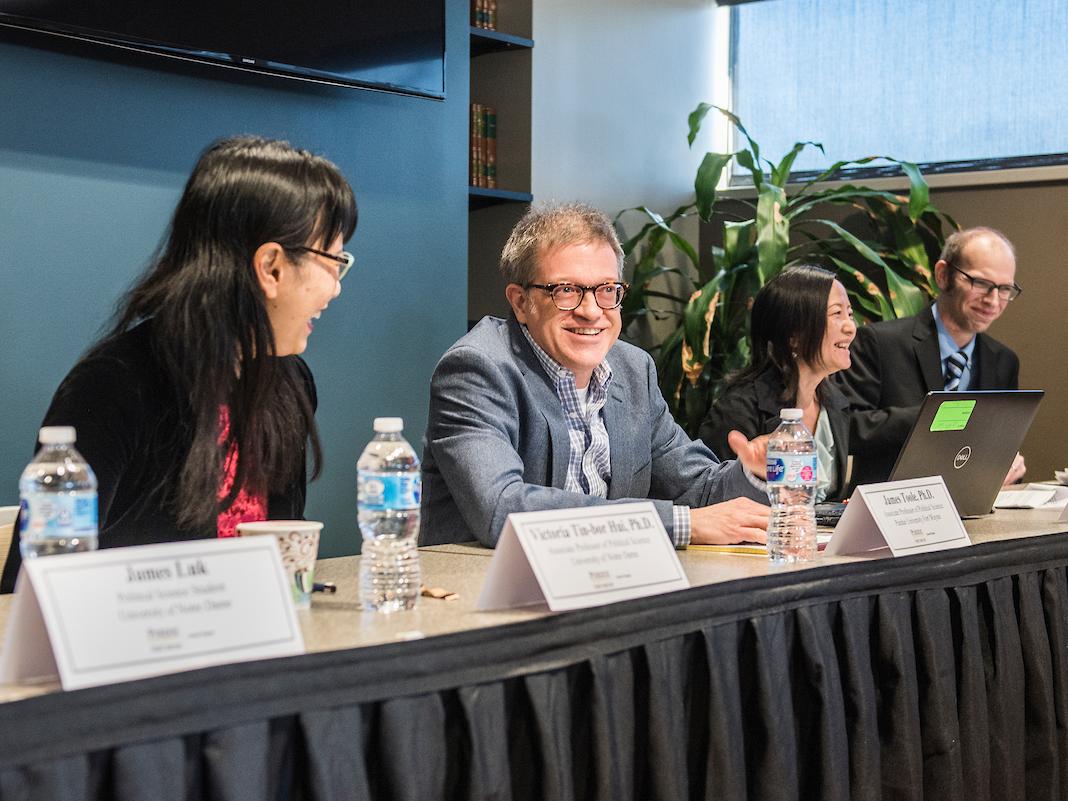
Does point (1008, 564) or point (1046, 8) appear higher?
point (1046, 8)

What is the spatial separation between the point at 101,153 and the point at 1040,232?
2.99m

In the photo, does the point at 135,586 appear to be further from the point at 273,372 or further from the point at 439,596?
the point at 273,372

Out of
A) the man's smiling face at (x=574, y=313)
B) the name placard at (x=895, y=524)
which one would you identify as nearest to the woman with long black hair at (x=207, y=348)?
the man's smiling face at (x=574, y=313)

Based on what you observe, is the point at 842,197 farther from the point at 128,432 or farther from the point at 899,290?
the point at 128,432

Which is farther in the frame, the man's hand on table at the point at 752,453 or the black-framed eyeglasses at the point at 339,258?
the man's hand on table at the point at 752,453

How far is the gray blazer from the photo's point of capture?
1914 millimetres

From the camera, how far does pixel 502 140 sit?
427cm

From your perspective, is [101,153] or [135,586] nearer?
[135,586]

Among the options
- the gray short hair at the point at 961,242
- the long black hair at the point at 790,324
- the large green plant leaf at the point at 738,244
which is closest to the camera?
the long black hair at the point at 790,324

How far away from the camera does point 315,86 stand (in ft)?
10.9

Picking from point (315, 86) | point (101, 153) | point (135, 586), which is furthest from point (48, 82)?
point (135, 586)

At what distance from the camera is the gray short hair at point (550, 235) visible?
7.22ft

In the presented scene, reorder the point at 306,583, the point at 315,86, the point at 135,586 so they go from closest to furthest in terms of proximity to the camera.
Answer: the point at 135,586 < the point at 306,583 < the point at 315,86

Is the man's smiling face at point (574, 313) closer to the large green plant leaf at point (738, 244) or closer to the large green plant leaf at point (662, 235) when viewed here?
the large green plant leaf at point (738, 244)
